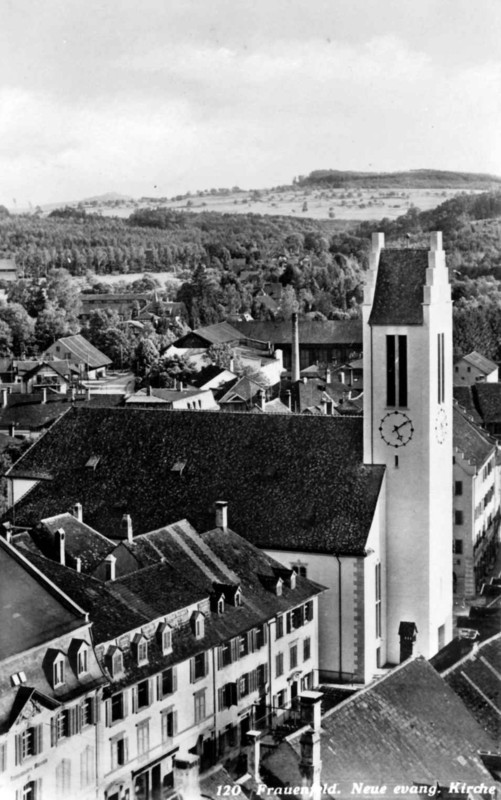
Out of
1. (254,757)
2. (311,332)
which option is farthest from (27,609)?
(311,332)

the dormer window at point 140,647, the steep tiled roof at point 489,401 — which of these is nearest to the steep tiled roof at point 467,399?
the steep tiled roof at point 489,401

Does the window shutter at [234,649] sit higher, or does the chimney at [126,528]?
the chimney at [126,528]

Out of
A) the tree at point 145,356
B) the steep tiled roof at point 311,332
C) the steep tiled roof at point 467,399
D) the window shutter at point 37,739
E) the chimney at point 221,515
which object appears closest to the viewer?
the window shutter at point 37,739

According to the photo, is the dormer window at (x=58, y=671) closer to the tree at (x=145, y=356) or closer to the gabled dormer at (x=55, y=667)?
the gabled dormer at (x=55, y=667)

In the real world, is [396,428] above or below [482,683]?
above

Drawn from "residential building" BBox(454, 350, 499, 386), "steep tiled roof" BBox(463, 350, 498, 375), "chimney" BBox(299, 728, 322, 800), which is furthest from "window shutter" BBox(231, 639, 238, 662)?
"steep tiled roof" BBox(463, 350, 498, 375)

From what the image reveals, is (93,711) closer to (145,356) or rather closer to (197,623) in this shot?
(197,623)

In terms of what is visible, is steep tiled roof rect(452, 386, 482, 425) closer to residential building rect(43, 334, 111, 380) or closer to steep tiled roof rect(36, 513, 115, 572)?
residential building rect(43, 334, 111, 380)
